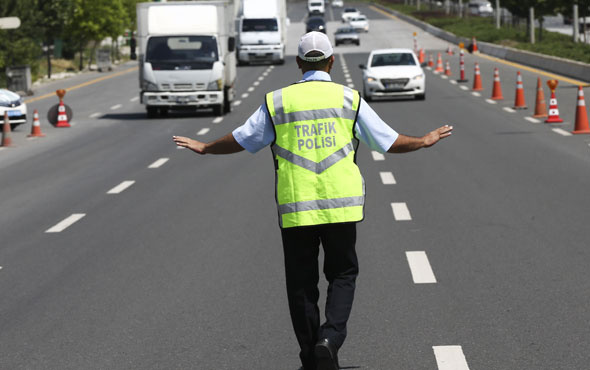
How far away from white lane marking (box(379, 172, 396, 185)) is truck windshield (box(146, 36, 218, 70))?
12.6 metres

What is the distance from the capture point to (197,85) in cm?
2775

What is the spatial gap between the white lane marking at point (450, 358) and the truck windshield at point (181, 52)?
2191 centimetres

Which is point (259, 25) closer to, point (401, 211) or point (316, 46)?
point (401, 211)

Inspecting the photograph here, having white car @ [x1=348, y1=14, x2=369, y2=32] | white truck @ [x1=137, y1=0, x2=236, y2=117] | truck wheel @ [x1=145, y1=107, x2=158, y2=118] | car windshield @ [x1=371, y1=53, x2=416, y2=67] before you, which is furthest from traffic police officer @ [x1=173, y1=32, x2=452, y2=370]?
→ white car @ [x1=348, y1=14, x2=369, y2=32]

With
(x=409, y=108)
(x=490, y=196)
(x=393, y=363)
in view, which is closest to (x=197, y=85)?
(x=409, y=108)

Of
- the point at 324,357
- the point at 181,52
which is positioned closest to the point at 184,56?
the point at 181,52

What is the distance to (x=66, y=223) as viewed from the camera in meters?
12.0

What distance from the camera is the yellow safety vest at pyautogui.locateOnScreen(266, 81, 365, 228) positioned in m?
5.54

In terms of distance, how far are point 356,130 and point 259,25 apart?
166ft

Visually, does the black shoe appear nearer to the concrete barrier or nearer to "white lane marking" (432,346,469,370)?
"white lane marking" (432,346,469,370)

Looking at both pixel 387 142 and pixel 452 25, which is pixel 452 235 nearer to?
pixel 387 142

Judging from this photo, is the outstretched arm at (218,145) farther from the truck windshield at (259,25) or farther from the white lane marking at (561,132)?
the truck windshield at (259,25)

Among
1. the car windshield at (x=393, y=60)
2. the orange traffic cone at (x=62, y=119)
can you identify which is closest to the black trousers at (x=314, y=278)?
the orange traffic cone at (x=62, y=119)

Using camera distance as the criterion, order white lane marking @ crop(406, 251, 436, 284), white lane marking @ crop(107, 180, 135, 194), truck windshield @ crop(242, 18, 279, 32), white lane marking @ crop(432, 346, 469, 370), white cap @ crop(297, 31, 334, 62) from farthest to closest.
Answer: truck windshield @ crop(242, 18, 279, 32), white lane marking @ crop(107, 180, 135, 194), white lane marking @ crop(406, 251, 436, 284), white lane marking @ crop(432, 346, 469, 370), white cap @ crop(297, 31, 334, 62)
